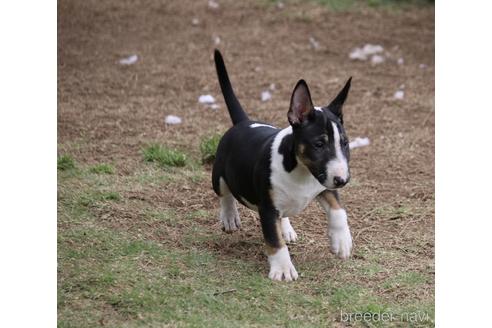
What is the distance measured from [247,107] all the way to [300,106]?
13.3ft

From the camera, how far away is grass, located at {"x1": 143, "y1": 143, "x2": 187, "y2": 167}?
22.2ft

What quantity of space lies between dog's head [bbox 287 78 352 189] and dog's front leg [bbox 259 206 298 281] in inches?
15.6

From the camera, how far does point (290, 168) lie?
15.3 ft

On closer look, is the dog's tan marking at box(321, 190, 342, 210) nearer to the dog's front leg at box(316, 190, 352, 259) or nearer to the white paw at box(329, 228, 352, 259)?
the dog's front leg at box(316, 190, 352, 259)

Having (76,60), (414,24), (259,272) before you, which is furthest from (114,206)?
(414,24)

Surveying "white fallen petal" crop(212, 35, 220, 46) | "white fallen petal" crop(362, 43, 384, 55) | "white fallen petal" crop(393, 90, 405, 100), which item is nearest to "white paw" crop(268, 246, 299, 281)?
"white fallen petal" crop(393, 90, 405, 100)

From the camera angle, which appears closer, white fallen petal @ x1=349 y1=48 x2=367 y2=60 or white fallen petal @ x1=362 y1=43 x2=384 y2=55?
white fallen petal @ x1=349 y1=48 x2=367 y2=60

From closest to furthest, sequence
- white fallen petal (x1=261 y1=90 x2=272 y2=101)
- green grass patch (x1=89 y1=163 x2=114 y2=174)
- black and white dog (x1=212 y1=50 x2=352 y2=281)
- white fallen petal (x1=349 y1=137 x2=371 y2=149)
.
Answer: black and white dog (x1=212 y1=50 x2=352 y2=281) < green grass patch (x1=89 y1=163 x2=114 y2=174) < white fallen petal (x1=349 y1=137 x2=371 y2=149) < white fallen petal (x1=261 y1=90 x2=272 y2=101)

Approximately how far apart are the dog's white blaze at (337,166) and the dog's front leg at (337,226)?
0.48m

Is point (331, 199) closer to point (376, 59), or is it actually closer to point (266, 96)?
point (266, 96)

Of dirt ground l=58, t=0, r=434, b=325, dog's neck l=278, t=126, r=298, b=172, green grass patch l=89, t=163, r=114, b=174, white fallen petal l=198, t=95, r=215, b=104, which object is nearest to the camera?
dog's neck l=278, t=126, r=298, b=172

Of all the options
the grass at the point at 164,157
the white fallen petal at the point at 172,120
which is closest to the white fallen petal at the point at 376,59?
the white fallen petal at the point at 172,120

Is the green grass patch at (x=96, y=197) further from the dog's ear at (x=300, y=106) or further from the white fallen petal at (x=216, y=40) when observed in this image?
the white fallen petal at (x=216, y=40)
